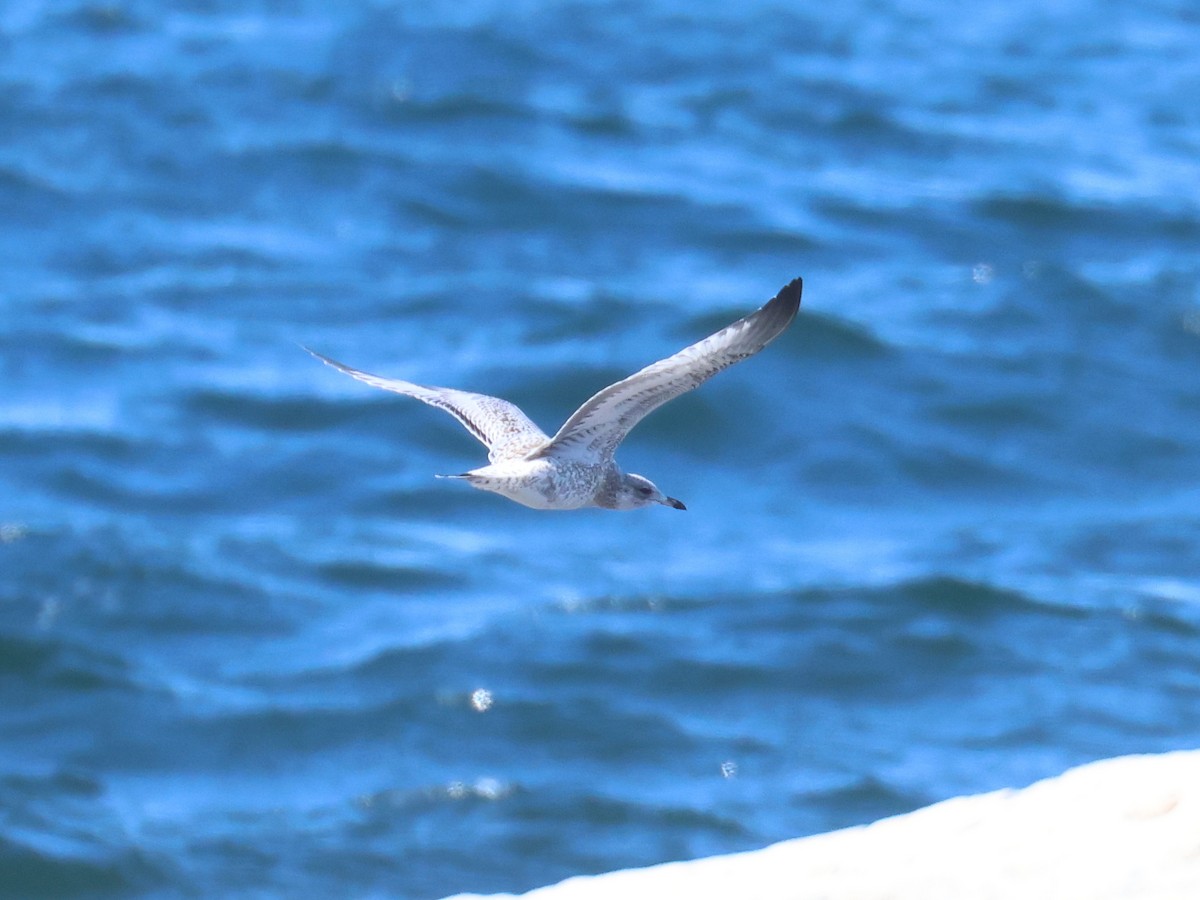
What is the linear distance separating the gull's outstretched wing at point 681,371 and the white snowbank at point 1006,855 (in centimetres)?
163

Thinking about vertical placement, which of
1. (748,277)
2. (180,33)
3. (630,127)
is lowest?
(748,277)

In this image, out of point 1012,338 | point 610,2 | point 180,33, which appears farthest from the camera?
point 610,2

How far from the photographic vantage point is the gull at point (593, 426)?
575 cm

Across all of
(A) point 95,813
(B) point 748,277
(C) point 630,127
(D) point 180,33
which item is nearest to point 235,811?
(A) point 95,813

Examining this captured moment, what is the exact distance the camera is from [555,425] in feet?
51.9

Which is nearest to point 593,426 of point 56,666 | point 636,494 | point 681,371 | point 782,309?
point 681,371

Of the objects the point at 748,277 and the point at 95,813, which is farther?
the point at 748,277

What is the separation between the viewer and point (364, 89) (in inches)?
917

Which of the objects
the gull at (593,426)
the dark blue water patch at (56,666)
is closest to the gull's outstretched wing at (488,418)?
the gull at (593,426)

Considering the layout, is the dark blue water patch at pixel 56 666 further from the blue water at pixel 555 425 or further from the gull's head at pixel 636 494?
the gull's head at pixel 636 494

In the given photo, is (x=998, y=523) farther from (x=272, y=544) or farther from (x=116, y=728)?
(x=116, y=728)

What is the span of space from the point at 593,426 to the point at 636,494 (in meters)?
0.74

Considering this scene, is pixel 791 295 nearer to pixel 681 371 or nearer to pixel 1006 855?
pixel 681 371

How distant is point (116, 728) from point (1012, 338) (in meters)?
10.2
